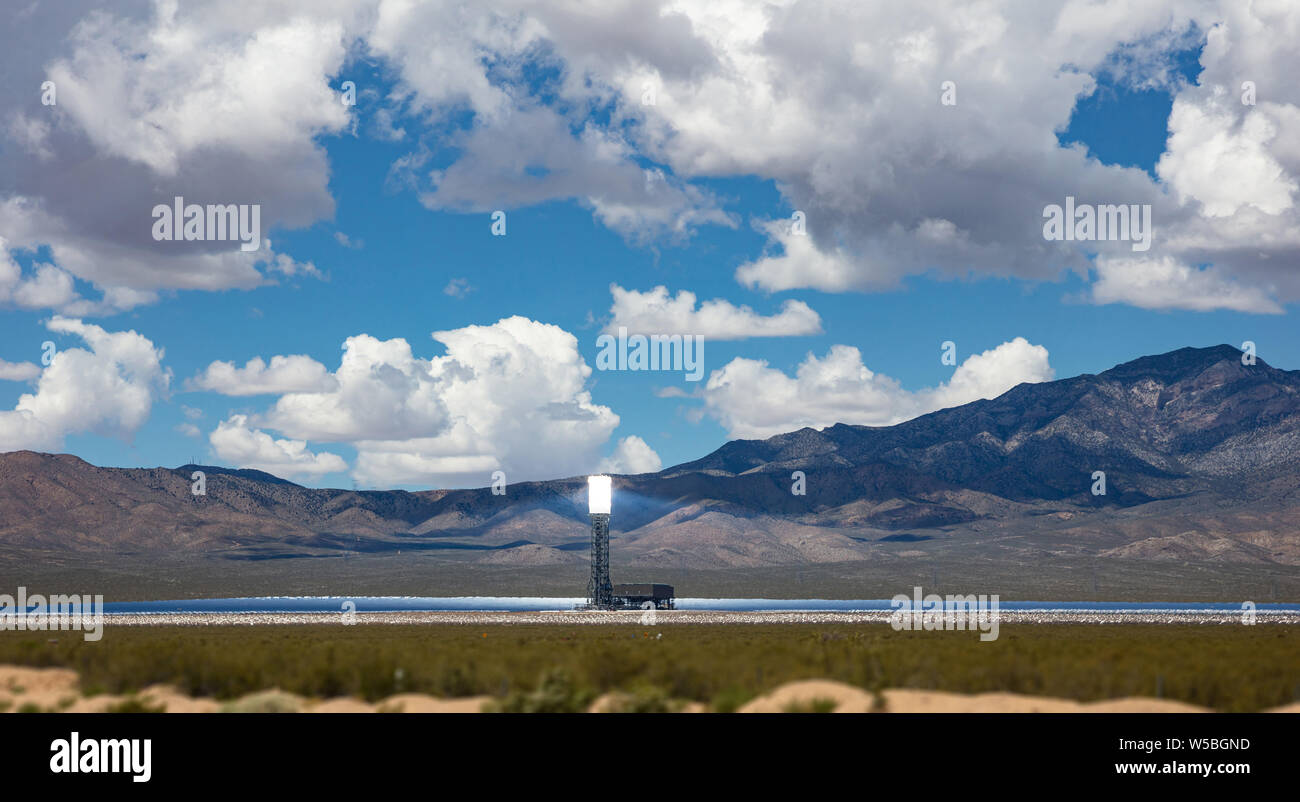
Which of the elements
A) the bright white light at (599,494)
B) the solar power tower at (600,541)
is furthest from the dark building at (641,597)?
the bright white light at (599,494)

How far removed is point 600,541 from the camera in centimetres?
14812

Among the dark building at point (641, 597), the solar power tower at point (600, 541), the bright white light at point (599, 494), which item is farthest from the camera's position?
the dark building at point (641, 597)

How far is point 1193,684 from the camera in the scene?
34.3 metres

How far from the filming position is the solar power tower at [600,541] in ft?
485

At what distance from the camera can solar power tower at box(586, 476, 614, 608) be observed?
485ft

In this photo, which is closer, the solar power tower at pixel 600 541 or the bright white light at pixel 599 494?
the bright white light at pixel 599 494

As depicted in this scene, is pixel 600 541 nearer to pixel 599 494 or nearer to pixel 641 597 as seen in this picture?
pixel 599 494

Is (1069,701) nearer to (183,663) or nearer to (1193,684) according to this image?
(1193,684)

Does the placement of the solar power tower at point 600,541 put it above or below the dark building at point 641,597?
above

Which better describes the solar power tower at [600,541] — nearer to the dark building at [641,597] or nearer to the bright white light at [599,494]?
the bright white light at [599,494]

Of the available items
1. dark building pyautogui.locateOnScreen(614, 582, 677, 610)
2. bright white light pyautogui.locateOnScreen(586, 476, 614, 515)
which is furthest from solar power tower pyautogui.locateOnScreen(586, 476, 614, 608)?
dark building pyautogui.locateOnScreen(614, 582, 677, 610)

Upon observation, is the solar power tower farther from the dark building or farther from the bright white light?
the dark building

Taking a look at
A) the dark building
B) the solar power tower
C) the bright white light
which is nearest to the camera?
the bright white light
